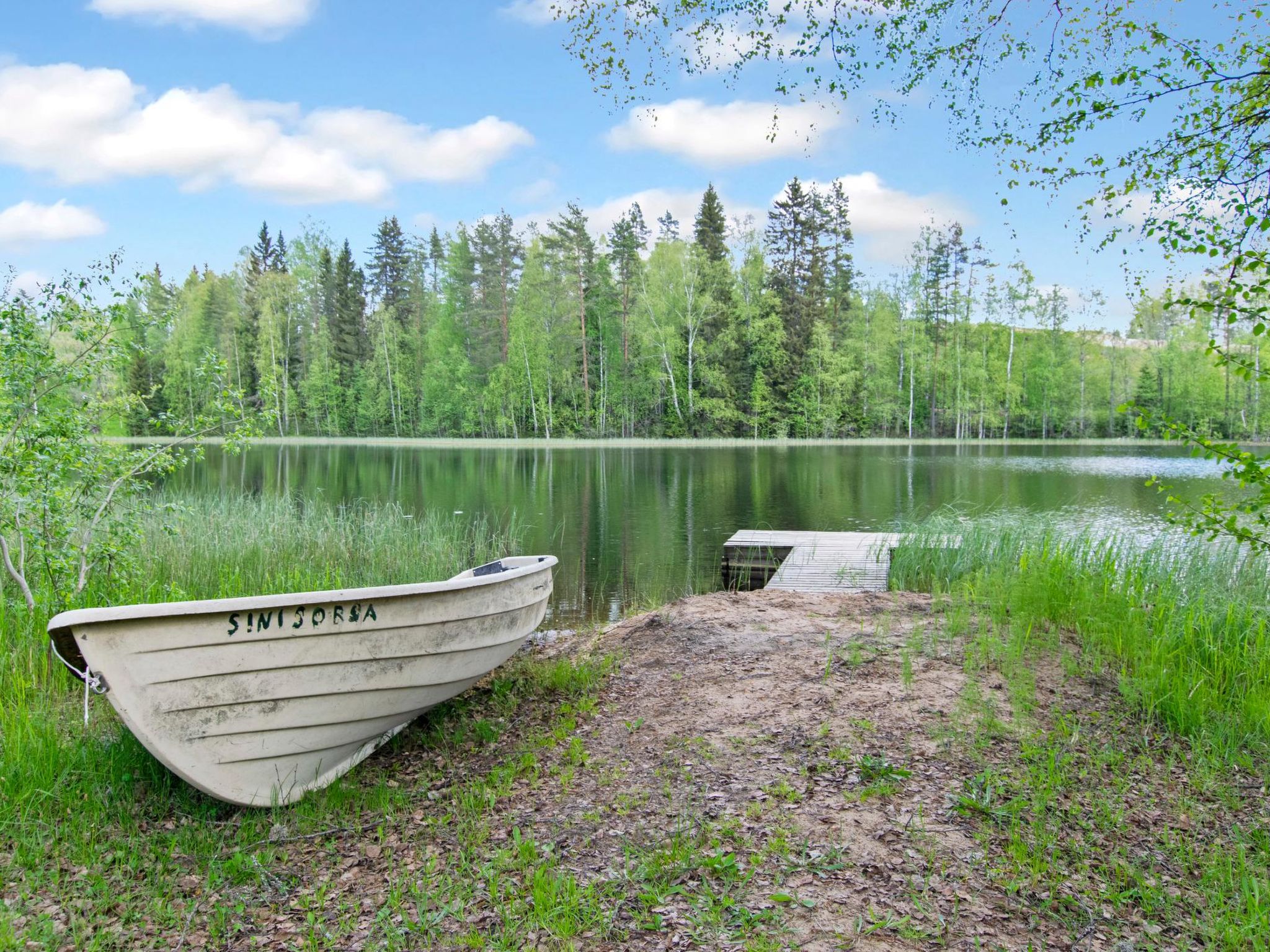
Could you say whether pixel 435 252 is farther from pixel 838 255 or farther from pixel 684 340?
pixel 838 255

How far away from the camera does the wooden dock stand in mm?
8383

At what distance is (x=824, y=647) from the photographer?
516 cm

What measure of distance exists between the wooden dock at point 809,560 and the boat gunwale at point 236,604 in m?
4.81

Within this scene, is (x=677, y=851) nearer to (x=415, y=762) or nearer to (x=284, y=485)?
(x=415, y=762)

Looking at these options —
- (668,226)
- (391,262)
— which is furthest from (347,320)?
(668,226)

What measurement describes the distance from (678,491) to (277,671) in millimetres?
16785

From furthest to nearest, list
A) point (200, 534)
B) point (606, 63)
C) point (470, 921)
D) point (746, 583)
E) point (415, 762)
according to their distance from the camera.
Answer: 1. point (746, 583)
2. point (200, 534)
3. point (606, 63)
4. point (415, 762)
5. point (470, 921)

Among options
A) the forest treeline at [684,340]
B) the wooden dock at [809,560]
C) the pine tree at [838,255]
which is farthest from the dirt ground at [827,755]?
the pine tree at [838,255]

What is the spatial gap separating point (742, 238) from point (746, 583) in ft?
133

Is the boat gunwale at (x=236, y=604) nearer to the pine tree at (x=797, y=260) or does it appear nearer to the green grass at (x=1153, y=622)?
the green grass at (x=1153, y=622)

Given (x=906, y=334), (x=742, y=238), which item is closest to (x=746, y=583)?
(x=742, y=238)

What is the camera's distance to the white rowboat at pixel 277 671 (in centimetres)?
296

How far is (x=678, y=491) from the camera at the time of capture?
1989 cm

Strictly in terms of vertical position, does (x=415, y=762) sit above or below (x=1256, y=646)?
below
